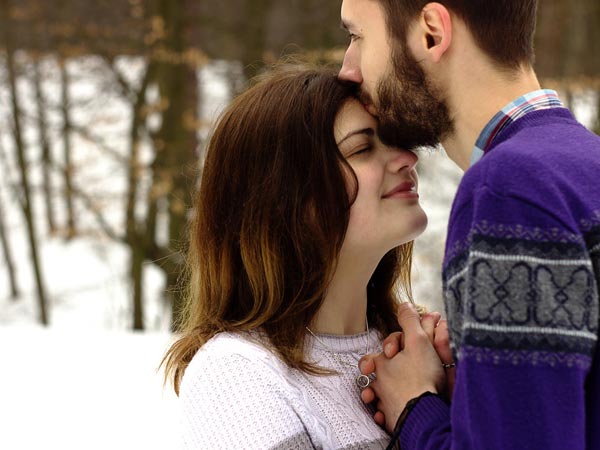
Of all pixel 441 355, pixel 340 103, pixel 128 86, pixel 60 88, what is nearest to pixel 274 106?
pixel 340 103

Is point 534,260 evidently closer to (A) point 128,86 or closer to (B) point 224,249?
(B) point 224,249

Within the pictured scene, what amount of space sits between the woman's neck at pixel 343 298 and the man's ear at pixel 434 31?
0.60 meters

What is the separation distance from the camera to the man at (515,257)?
1.22 meters

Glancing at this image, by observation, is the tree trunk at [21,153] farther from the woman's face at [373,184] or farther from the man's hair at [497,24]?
the man's hair at [497,24]

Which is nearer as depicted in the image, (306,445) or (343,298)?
(306,445)

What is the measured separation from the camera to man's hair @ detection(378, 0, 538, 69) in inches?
61.1

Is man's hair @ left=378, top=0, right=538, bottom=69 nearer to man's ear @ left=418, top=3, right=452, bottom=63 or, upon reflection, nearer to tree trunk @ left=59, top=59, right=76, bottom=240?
man's ear @ left=418, top=3, right=452, bottom=63

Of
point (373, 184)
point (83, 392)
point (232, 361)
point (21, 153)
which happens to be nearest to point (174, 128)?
point (21, 153)

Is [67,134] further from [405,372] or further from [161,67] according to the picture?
[405,372]

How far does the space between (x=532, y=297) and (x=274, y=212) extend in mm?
813

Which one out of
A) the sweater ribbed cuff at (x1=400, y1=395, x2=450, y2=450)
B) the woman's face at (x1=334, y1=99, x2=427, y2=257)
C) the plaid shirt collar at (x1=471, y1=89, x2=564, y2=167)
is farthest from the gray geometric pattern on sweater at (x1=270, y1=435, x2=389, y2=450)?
the plaid shirt collar at (x1=471, y1=89, x2=564, y2=167)

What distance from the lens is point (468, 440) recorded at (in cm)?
128

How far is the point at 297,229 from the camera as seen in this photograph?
6.28 ft

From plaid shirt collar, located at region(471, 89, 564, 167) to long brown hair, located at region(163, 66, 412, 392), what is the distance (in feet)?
1.44
